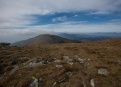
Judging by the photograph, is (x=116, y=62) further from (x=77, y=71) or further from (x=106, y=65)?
(x=77, y=71)

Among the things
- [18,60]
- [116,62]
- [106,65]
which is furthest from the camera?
Answer: [18,60]

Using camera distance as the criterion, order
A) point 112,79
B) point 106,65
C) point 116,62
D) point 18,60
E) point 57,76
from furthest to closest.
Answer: point 18,60 → point 116,62 → point 106,65 → point 57,76 → point 112,79

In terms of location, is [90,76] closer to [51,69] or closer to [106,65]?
[106,65]

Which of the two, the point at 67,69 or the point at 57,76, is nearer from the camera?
the point at 57,76

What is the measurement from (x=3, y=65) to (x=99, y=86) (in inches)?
755

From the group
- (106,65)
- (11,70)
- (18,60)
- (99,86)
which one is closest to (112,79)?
(99,86)

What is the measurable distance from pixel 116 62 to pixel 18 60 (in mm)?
19596

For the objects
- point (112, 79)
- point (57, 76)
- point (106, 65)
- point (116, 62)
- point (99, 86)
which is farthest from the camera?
point (116, 62)

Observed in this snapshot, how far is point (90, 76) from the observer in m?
19.4

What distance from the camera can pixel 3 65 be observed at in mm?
27391

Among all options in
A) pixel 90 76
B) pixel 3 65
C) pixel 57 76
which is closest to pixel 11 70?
pixel 3 65

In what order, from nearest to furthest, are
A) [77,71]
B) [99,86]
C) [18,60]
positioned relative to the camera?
[99,86] → [77,71] → [18,60]

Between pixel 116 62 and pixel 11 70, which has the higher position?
pixel 116 62

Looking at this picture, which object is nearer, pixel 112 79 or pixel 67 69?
pixel 112 79
